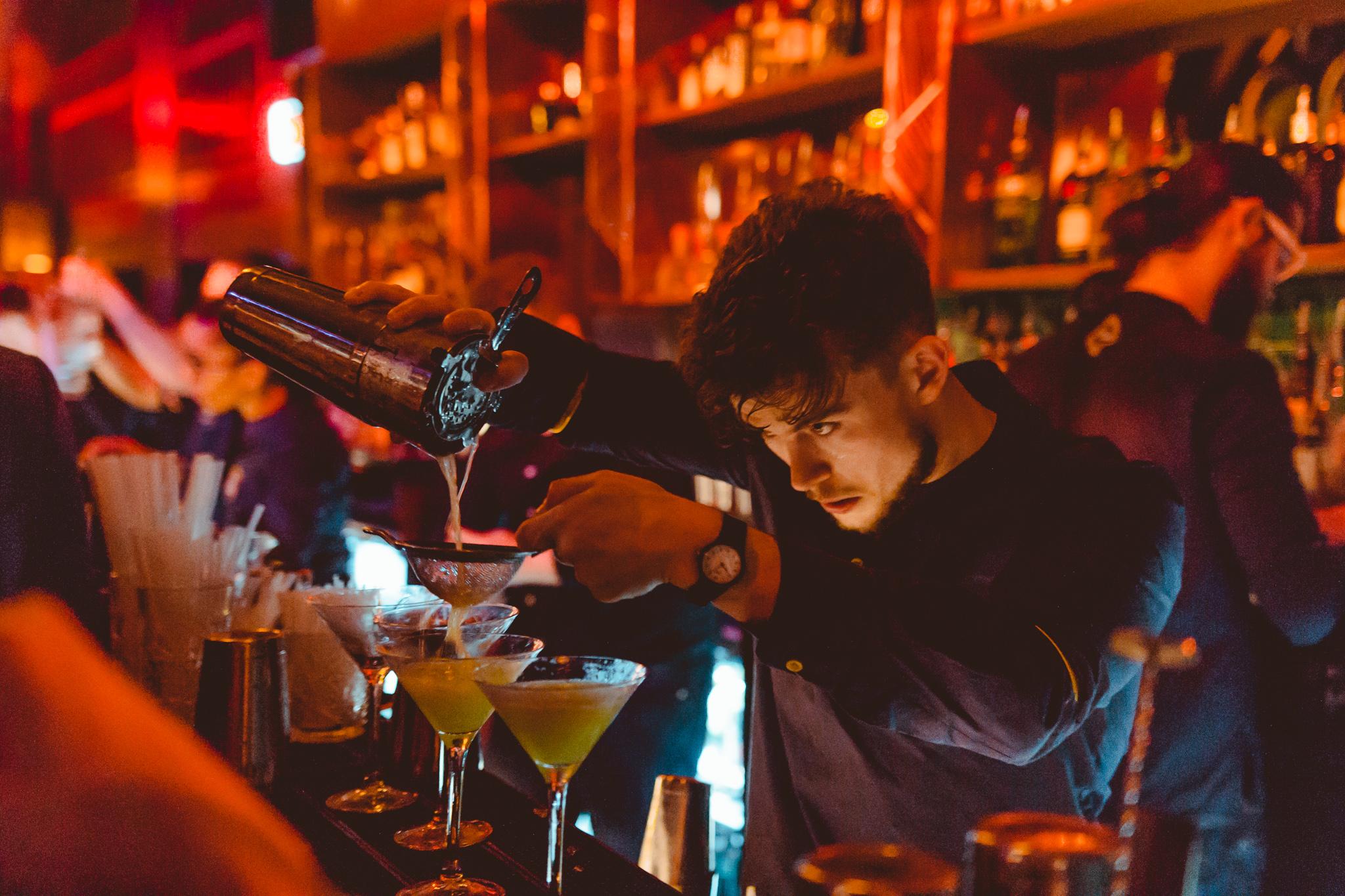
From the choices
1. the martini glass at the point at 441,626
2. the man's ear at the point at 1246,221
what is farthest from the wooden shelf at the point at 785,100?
the martini glass at the point at 441,626

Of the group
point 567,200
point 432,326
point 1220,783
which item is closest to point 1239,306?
point 1220,783

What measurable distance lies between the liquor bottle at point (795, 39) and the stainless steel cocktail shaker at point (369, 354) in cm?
186

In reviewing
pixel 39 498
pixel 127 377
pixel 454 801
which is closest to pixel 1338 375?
pixel 454 801

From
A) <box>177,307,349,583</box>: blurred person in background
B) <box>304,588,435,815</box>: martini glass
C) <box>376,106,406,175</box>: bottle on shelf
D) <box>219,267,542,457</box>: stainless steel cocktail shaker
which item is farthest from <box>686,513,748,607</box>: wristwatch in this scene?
<box>376,106,406,175</box>: bottle on shelf

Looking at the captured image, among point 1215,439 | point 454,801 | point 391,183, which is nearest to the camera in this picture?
point 454,801

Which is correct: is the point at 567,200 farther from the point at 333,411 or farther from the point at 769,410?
the point at 769,410

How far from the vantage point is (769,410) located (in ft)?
3.81

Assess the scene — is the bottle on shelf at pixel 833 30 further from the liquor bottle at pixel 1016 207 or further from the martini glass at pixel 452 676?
the martini glass at pixel 452 676

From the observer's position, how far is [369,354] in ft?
4.04

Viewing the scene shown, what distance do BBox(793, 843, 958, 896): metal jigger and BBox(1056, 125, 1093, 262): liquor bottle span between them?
2061 mm

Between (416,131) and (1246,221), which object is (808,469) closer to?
(1246,221)

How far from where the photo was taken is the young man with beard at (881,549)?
1.00 metres

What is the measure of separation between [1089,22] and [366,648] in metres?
2.04

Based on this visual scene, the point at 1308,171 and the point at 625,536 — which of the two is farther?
the point at 1308,171
